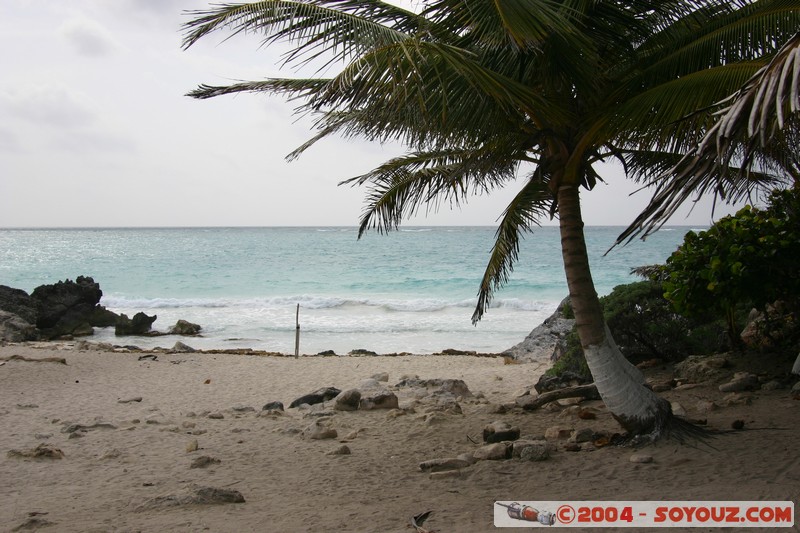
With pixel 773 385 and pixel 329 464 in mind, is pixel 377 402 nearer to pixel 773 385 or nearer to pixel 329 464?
Answer: pixel 329 464

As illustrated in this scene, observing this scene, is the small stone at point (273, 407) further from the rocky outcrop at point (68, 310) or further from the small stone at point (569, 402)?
the rocky outcrop at point (68, 310)

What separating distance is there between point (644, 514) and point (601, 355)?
1789 millimetres

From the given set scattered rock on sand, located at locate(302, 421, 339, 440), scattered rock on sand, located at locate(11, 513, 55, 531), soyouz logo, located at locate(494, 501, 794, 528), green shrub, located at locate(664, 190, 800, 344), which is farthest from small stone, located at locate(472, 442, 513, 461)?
scattered rock on sand, located at locate(11, 513, 55, 531)

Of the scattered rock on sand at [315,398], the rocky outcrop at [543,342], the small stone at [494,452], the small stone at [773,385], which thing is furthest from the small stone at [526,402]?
the rocky outcrop at [543,342]

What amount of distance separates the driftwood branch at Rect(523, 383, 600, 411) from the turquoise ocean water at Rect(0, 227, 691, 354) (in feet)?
5.67

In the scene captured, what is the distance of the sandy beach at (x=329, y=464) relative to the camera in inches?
166

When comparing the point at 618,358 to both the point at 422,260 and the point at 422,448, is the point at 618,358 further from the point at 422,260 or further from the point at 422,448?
the point at 422,260

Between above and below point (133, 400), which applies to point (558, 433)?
above

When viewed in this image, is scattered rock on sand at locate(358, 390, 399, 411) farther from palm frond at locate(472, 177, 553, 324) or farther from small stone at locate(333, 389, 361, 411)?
palm frond at locate(472, 177, 553, 324)

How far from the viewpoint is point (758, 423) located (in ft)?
18.0

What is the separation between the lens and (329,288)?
37188 millimetres

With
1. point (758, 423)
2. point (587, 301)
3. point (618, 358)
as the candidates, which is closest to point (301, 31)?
point (587, 301)

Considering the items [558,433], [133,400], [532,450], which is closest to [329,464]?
[532,450]

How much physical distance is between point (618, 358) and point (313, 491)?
9.11 ft
